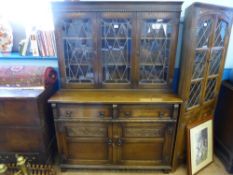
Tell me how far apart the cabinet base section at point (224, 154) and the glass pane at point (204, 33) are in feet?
4.08

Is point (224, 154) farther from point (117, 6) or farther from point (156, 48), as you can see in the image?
point (117, 6)

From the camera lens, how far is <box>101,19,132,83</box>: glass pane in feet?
5.39

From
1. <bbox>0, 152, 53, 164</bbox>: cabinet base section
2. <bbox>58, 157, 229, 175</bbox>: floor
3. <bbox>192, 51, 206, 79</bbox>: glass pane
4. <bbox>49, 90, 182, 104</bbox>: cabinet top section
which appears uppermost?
<bbox>192, 51, 206, 79</bbox>: glass pane

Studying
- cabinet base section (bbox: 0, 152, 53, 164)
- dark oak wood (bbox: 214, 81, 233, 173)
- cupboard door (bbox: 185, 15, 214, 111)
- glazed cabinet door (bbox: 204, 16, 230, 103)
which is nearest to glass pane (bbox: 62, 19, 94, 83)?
cabinet base section (bbox: 0, 152, 53, 164)

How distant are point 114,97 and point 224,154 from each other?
150cm

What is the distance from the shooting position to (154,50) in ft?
5.67

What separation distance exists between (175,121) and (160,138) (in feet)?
0.80

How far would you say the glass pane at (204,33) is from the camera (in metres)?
1.50

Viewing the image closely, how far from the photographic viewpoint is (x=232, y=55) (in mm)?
2035

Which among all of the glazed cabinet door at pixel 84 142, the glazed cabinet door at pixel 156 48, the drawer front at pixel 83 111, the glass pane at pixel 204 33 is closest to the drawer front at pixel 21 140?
the glazed cabinet door at pixel 84 142

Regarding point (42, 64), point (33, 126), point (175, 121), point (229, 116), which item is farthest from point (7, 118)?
point (229, 116)

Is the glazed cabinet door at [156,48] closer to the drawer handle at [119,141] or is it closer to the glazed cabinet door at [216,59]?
the glazed cabinet door at [216,59]

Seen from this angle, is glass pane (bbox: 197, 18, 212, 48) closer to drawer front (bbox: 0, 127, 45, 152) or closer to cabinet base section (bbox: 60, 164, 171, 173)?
cabinet base section (bbox: 60, 164, 171, 173)

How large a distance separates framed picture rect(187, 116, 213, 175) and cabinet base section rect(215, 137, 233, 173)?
0.49ft
